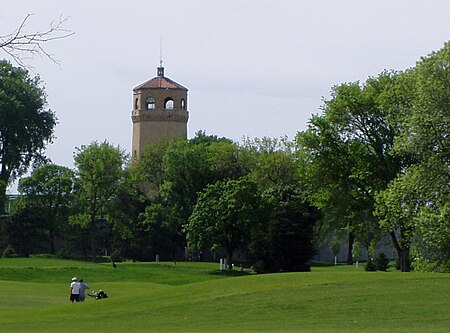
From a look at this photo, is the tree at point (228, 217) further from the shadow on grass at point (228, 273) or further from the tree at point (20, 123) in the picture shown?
the tree at point (20, 123)

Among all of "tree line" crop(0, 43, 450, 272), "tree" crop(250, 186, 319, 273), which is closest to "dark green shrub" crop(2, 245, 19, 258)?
"tree line" crop(0, 43, 450, 272)

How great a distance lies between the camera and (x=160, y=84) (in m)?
138

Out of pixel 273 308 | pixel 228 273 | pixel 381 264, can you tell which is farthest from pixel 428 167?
pixel 228 273

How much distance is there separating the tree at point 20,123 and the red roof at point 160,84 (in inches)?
1578

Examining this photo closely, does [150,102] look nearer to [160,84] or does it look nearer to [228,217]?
[160,84]

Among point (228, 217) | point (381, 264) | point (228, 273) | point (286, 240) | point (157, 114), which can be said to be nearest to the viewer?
point (381, 264)

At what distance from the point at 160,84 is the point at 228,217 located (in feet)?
190

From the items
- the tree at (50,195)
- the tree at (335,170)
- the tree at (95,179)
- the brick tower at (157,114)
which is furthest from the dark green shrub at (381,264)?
the brick tower at (157,114)

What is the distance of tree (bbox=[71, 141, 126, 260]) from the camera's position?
314ft

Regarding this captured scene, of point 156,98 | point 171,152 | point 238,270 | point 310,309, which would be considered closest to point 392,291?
point 310,309

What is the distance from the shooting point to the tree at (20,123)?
91.7 metres

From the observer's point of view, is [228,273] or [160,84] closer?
[228,273]

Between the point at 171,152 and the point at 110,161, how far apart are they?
10493 mm

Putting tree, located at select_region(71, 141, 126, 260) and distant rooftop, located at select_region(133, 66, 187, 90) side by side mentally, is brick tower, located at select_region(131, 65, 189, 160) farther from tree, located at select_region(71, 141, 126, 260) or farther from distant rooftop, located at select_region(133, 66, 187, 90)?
tree, located at select_region(71, 141, 126, 260)
